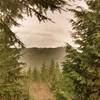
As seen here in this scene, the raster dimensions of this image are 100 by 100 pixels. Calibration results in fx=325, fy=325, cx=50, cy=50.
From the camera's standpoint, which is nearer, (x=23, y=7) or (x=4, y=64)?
(x=23, y=7)

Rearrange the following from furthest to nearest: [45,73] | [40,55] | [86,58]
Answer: [45,73], [40,55], [86,58]

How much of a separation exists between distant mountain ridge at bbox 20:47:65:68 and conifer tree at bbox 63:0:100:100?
2.47m

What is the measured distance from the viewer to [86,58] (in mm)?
12227

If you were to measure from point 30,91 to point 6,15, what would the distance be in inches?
646

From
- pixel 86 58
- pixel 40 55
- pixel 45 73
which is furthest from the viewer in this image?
pixel 45 73

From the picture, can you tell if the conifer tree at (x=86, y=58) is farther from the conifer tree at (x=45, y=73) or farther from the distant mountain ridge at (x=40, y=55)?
the conifer tree at (x=45, y=73)

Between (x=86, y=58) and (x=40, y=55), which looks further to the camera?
(x=40, y=55)

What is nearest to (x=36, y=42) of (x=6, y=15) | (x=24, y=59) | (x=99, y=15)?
(x=99, y=15)

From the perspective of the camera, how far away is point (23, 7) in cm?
573

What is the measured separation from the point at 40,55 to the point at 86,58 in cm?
609

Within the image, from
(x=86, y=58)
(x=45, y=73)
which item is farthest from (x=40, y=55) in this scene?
(x=45, y=73)

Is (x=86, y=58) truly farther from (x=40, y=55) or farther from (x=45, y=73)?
(x=45, y=73)

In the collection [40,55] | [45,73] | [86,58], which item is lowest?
[45,73]

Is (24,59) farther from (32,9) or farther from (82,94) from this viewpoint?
(32,9)
